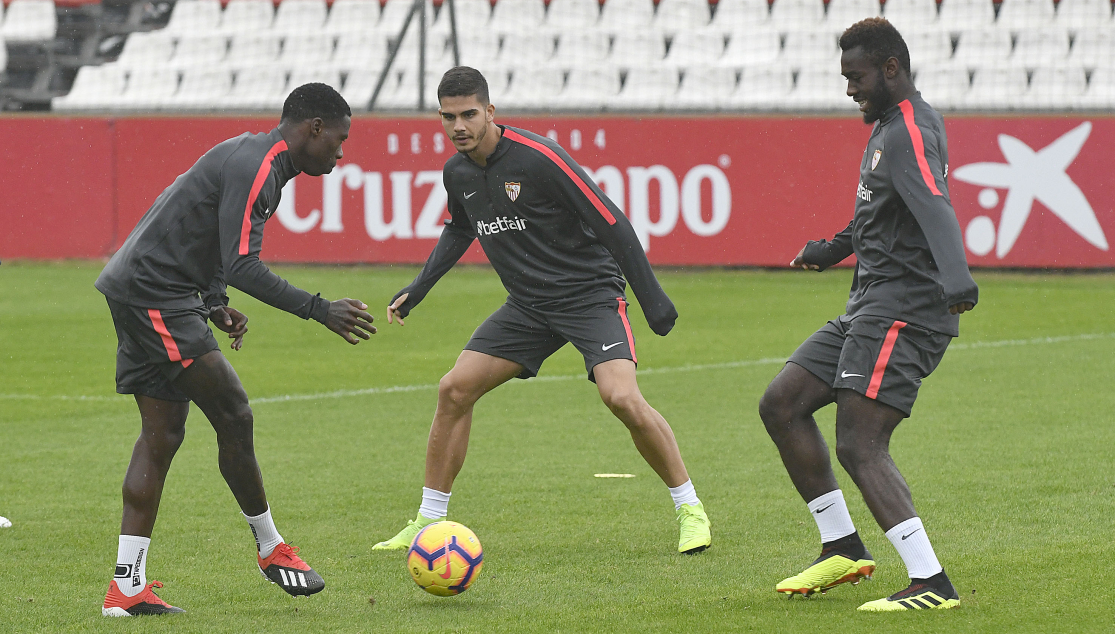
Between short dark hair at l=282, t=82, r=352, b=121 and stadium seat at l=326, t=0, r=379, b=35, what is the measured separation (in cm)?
1790

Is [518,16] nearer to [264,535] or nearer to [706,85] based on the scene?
[706,85]

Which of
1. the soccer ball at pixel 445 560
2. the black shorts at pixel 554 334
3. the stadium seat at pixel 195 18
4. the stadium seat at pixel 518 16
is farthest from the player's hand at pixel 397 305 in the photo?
the stadium seat at pixel 195 18

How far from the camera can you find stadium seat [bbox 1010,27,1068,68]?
19.5m

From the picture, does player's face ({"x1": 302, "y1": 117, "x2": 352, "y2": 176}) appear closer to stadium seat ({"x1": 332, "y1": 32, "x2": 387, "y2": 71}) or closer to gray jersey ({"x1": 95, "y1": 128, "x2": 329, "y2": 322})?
gray jersey ({"x1": 95, "y1": 128, "x2": 329, "y2": 322})

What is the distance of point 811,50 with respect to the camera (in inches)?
810

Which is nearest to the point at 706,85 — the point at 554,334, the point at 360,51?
the point at 360,51

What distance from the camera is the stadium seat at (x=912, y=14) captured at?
20.4m

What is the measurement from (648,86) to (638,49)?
0.83 metres

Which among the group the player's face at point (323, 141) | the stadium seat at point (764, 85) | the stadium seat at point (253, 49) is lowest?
the player's face at point (323, 141)

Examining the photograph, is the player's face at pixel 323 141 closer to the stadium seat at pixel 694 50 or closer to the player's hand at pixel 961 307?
the player's hand at pixel 961 307

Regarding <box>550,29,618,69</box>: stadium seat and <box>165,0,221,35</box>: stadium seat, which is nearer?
<box>550,29,618,69</box>: stadium seat

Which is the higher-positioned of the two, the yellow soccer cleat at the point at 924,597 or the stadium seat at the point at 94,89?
the stadium seat at the point at 94,89

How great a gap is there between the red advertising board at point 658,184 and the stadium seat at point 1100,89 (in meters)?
1.87

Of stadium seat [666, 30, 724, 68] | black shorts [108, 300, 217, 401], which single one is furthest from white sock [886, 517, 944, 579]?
stadium seat [666, 30, 724, 68]
